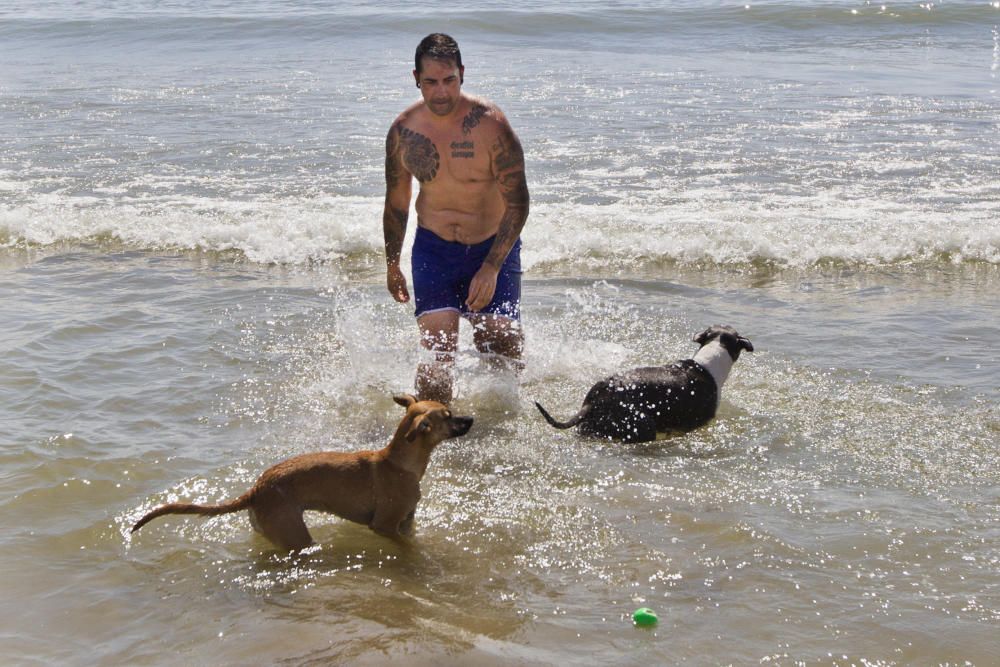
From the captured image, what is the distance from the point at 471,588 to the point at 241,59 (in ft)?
62.2

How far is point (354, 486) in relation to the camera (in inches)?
173

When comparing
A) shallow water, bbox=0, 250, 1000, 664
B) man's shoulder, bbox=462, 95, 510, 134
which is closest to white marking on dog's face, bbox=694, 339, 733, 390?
shallow water, bbox=0, 250, 1000, 664

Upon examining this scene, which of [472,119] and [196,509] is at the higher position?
[472,119]

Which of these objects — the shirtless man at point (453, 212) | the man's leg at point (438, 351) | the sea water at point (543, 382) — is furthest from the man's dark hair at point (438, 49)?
the sea water at point (543, 382)

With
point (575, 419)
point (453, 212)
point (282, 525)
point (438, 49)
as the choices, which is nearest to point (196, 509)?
point (282, 525)

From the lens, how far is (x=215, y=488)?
506 centimetres

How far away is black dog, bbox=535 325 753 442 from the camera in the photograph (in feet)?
18.7

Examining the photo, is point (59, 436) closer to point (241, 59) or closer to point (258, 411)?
point (258, 411)

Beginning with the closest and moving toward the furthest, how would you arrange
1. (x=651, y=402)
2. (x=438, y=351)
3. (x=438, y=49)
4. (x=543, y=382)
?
(x=438, y=49) < (x=651, y=402) < (x=438, y=351) < (x=543, y=382)

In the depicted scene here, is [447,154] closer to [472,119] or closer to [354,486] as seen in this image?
[472,119]

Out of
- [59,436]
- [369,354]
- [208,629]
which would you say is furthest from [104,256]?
[208,629]

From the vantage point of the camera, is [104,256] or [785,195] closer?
[104,256]

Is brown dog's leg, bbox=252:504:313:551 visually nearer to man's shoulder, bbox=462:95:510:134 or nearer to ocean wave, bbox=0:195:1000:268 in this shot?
man's shoulder, bbox=462:95:510:134

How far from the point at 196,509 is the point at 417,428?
2.93 ft
